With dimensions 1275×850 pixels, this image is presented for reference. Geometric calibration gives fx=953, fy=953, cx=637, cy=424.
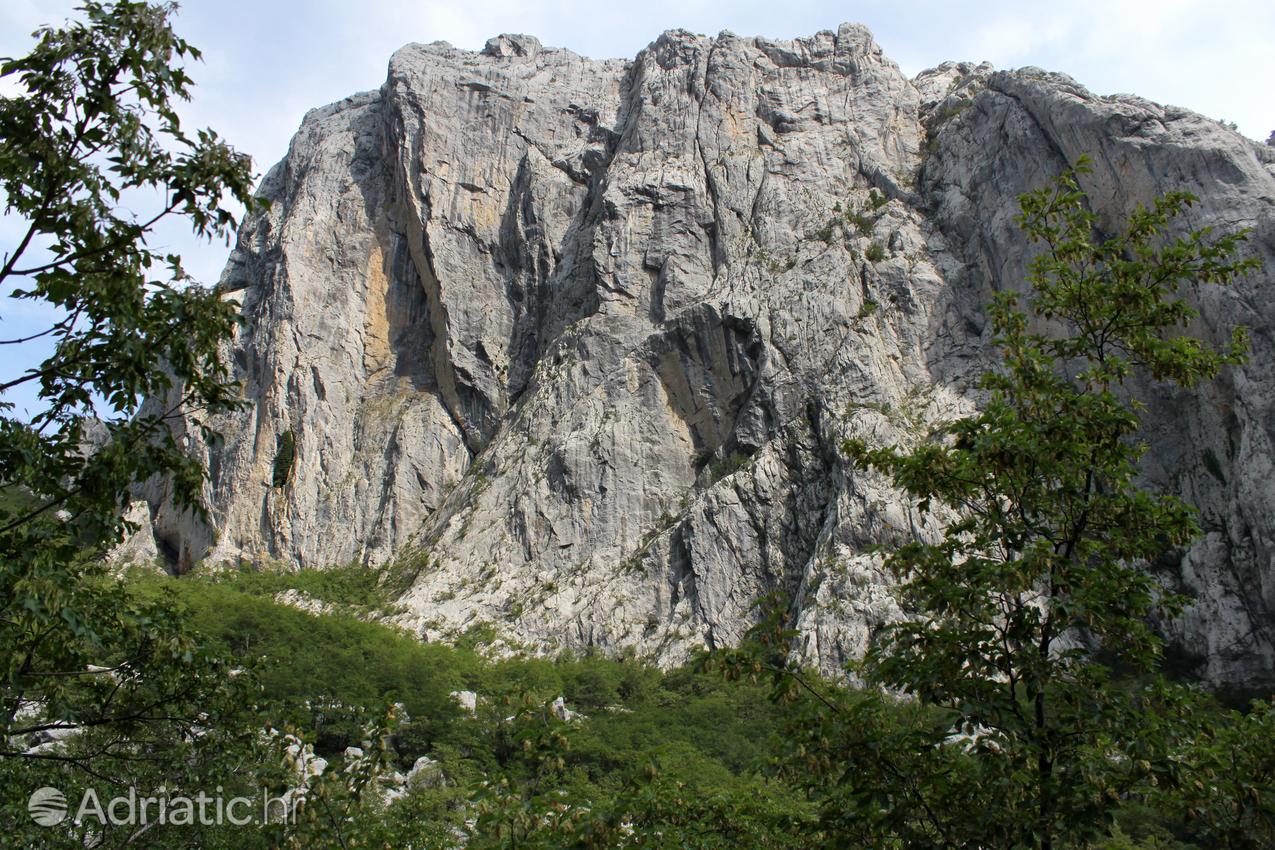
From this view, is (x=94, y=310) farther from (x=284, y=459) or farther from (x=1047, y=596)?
(x=284, y=459)

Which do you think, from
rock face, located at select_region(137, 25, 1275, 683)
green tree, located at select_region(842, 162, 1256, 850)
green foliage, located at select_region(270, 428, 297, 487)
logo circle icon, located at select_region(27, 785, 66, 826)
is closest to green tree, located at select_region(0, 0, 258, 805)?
logo circle icon, located at select_region(27, 785, 66, 826)

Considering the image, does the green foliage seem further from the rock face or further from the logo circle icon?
the logo circle icon

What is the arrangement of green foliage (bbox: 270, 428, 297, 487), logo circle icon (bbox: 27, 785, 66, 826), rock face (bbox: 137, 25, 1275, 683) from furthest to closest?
green foliage (bbox: 270, 428, 297, 487) < rock face (bbox: 137, 25, 1275, 683) < logo circle icon (bbox: 27, 785, 66, 826)

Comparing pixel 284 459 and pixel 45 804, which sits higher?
pixel 284 459

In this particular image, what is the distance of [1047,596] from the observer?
6504mm

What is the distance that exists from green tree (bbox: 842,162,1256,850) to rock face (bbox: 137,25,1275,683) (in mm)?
28980

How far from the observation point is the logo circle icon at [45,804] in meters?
8.07

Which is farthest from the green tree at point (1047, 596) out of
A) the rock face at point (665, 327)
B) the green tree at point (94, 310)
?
the rock face at point (665, 327)

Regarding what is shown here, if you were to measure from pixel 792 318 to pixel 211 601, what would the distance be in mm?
28905

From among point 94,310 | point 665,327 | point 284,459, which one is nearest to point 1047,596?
point 94,310

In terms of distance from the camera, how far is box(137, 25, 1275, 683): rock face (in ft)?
124

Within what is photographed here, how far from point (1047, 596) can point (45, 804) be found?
328 inches

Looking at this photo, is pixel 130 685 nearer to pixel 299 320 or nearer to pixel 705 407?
pixel 705 407

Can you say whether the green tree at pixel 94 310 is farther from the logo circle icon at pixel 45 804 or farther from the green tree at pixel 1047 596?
the green tree at pixel 1047 596
